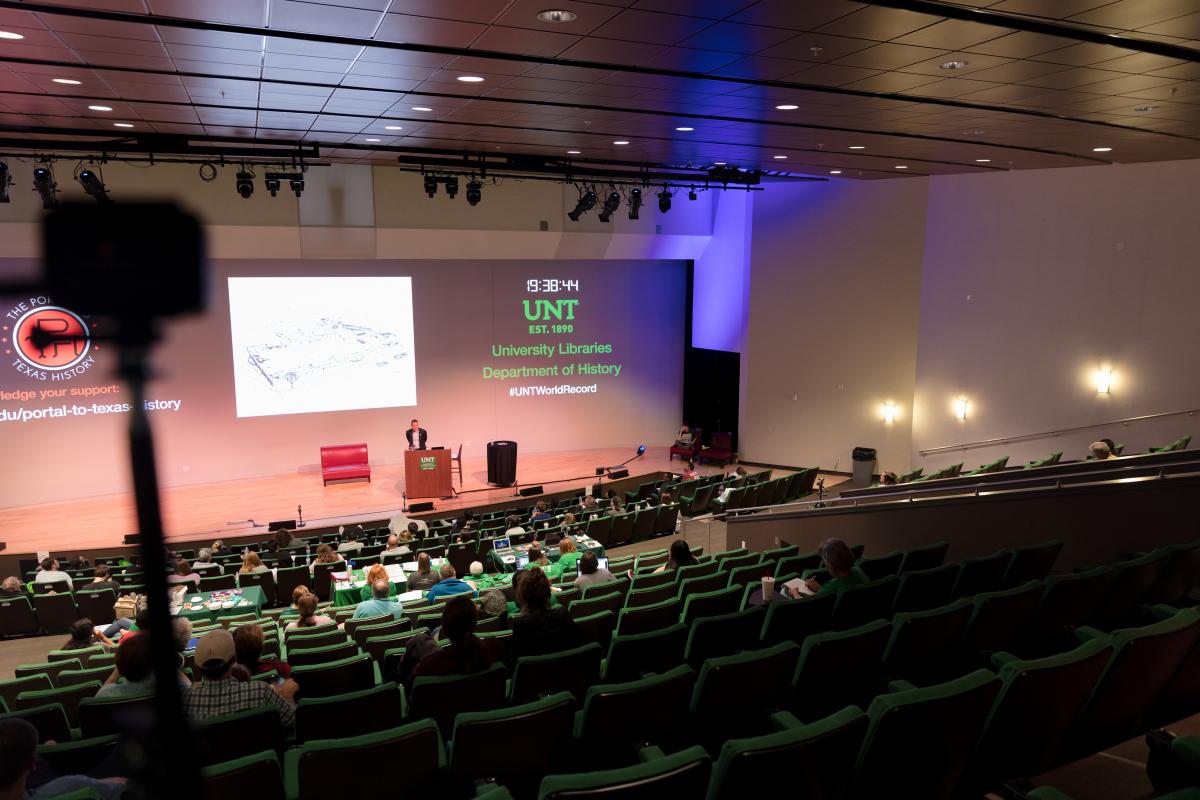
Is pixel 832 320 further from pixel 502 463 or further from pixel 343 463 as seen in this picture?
pixel 343 463

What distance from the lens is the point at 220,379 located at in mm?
16531

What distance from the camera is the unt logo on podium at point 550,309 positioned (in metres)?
19.0

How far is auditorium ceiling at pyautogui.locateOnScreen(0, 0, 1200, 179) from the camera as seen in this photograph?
5.05 meters

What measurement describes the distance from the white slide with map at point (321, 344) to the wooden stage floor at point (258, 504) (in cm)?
171

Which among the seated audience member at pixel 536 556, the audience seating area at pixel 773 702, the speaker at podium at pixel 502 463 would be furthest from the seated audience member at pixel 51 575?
the speaker at podium at pixel 502 463

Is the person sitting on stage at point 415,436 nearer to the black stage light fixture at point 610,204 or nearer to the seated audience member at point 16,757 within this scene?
the black stage light fixture at point 610,204

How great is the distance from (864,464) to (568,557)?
9444mm

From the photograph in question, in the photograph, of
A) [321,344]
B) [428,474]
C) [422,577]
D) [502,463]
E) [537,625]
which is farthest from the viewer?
[321,344]

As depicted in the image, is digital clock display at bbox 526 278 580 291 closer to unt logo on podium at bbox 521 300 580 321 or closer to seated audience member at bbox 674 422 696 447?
unt logo on podium at bbox 521 300 580 321

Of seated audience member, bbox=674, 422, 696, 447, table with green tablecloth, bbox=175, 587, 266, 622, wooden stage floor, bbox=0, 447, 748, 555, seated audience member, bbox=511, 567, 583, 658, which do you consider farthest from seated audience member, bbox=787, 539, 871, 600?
seated audience member, bbox=674, 422, 696, 447

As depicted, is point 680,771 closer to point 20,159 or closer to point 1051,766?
point 1051,766

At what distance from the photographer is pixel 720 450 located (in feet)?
61.6

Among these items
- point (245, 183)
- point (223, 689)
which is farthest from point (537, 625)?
point (245, 183)

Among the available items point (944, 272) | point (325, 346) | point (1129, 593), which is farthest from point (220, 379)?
point (1129, 593)
